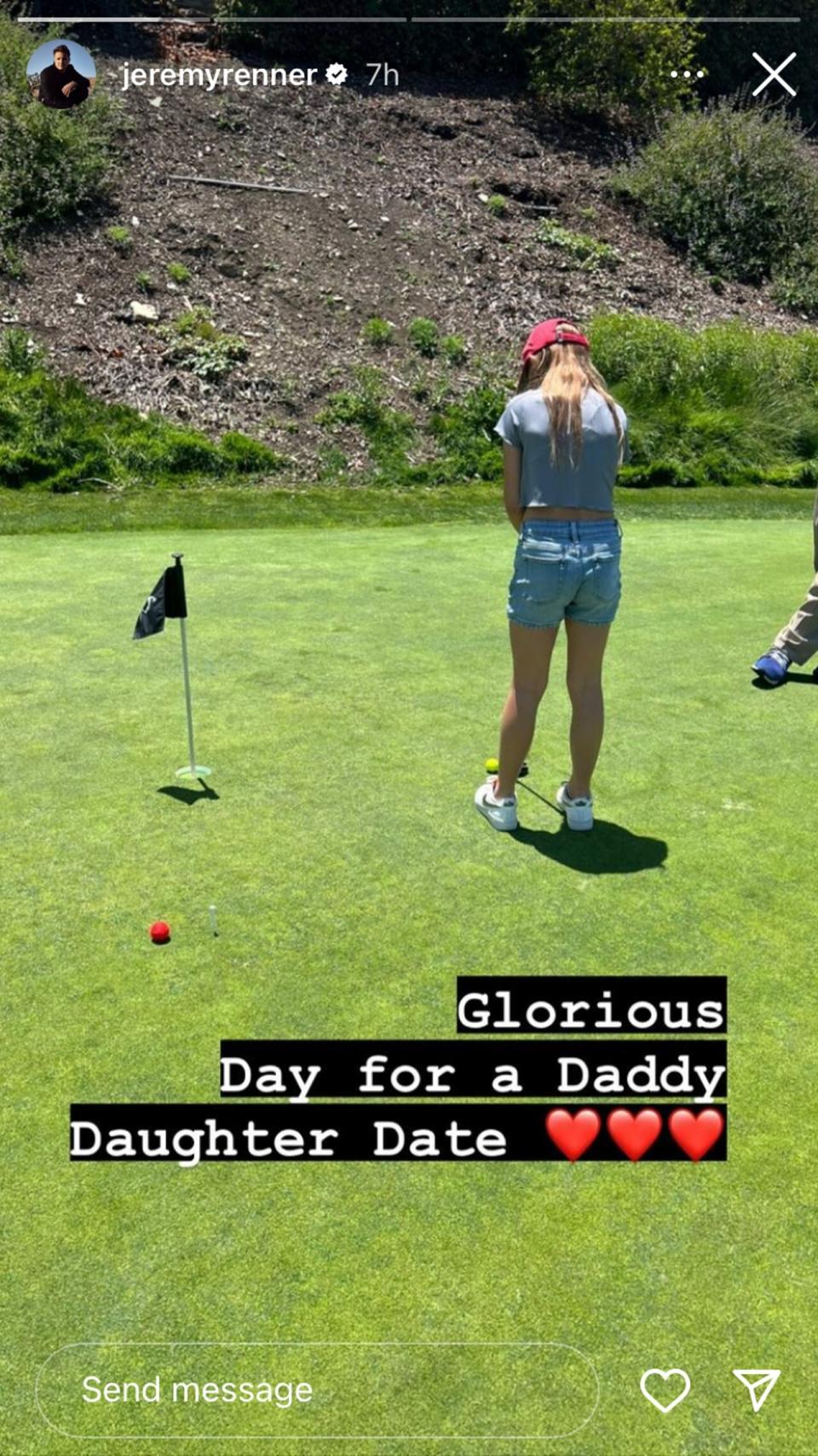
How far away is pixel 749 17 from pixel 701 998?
85.7 feet

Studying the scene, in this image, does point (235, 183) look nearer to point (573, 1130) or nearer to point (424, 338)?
point (424, 338)

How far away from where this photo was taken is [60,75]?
1875 centimetres

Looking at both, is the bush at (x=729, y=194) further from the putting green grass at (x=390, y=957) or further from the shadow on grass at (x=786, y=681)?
the shadow on grass at (x=786, y=681)

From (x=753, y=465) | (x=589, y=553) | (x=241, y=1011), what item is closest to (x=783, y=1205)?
(x=241, y=1011)

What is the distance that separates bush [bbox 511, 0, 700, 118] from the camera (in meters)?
22.5

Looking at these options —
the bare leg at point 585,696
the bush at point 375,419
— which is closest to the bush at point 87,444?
the bush at point 375,419

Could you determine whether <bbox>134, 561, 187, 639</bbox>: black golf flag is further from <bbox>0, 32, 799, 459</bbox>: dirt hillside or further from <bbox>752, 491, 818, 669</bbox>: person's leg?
<bbox>0, 32, 799, 459</bbox>: dirt hillside

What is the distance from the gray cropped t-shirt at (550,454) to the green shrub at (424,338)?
11978 millimetres

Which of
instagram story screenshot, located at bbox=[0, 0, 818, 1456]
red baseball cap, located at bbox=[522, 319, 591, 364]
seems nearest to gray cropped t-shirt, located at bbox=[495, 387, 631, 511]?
instagram story screenshot, located at bbox=[0, 0, 818, 1456]

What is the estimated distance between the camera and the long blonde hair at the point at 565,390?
4.46 m

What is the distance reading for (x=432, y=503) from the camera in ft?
42.8

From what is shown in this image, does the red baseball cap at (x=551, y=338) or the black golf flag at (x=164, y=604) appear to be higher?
the red baseball cap at (x=551, y=338)

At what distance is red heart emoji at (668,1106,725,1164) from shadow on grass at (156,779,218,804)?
97.6 inches

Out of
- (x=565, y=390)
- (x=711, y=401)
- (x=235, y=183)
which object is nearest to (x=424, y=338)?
(x=711, y=401)
